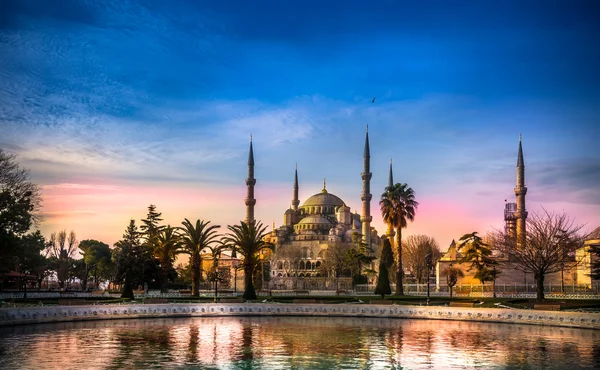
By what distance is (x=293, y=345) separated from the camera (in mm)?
21375

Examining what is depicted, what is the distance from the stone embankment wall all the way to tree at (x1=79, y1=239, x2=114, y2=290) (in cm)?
4940

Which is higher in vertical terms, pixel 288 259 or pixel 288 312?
pixel 288 259

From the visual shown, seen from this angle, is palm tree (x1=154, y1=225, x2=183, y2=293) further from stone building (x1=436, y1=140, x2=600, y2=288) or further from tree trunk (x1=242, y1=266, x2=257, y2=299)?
stone building (x1=436, y1=140, x2=600, y2=288)

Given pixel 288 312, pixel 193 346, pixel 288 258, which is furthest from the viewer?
pixel 288 258

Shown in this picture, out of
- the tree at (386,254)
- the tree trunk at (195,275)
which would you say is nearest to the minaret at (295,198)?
the tree at (386,254)

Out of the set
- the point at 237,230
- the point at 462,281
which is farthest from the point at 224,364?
the point at 462,281

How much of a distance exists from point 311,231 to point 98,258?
38943mm

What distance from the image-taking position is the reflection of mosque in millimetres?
89163

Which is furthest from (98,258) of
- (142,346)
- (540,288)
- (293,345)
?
(293,345)

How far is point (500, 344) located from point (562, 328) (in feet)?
26.9

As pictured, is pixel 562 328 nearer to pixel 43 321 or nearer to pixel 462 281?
pixel 43 321

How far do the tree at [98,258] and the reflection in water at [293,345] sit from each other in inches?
2140

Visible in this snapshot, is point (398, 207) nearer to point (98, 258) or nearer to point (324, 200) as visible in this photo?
point (98, 258)

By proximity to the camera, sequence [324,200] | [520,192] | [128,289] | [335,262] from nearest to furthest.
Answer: [128,289] < [520,192] < [335,262] < [324,200]
